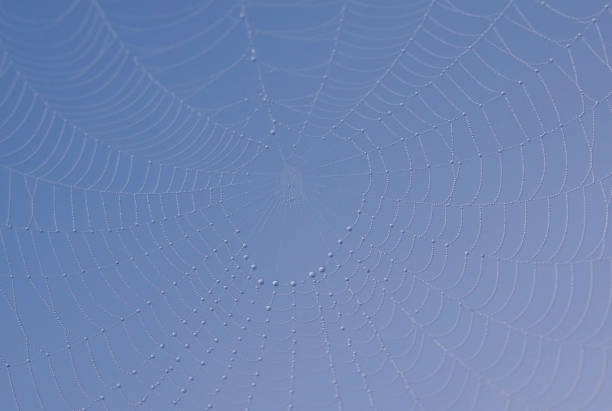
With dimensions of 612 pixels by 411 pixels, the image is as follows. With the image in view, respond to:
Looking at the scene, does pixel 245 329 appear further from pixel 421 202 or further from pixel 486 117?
pixel 486 117

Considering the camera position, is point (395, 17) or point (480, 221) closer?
point (395, 17)

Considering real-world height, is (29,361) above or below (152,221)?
below

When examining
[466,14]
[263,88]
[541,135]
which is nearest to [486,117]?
[541,135]

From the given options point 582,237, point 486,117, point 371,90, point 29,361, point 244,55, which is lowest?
point 582,237

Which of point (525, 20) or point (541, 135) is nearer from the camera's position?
point (525, 20)

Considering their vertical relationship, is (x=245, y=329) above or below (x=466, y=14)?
below

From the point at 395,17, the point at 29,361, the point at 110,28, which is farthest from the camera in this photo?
the point at 29,361

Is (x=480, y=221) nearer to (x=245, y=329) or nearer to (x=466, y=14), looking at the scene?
(x=466, y=14)

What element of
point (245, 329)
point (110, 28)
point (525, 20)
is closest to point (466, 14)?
point (525, 20)

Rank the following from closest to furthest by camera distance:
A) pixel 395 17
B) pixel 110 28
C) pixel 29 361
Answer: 1. pixel 110 28
2. pixel 395 17
3. pixel 29 361
